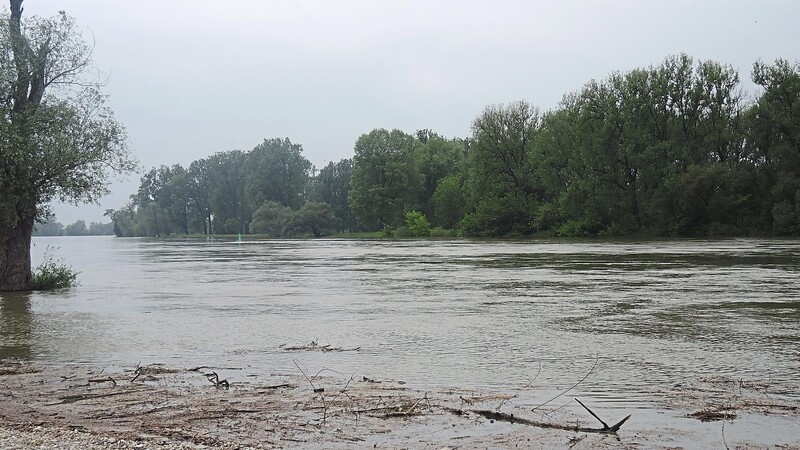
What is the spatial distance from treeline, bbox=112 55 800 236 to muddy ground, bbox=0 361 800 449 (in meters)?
63.7

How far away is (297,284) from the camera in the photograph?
24.2m

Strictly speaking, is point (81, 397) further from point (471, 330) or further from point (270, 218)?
point (270, 218)

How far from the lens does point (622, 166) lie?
3068 inches

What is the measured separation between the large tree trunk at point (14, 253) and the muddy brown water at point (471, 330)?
150 cm

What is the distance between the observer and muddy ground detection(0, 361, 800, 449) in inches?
237

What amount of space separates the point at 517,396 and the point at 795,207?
64177mm

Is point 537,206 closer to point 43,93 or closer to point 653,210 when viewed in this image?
point 653,210

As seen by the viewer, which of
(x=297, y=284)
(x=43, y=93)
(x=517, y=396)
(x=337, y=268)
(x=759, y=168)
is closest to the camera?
(x=517, y=396)

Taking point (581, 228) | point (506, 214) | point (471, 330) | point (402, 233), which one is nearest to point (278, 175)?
point (402, 233)

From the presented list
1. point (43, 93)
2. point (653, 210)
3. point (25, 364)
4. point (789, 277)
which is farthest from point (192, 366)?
point (653, 210)

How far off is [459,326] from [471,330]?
1.83ft

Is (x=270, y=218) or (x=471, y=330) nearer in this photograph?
(x=471, y=330)

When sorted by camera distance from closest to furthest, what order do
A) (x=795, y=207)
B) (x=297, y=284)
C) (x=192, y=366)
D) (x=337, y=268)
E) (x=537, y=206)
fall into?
(x=192, y=366), (x=297, y=284), (x=337, y=268), (x=795, y=207), (x=537, y=206)

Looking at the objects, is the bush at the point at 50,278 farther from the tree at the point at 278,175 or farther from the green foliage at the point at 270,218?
the tree at the point at 278,175
